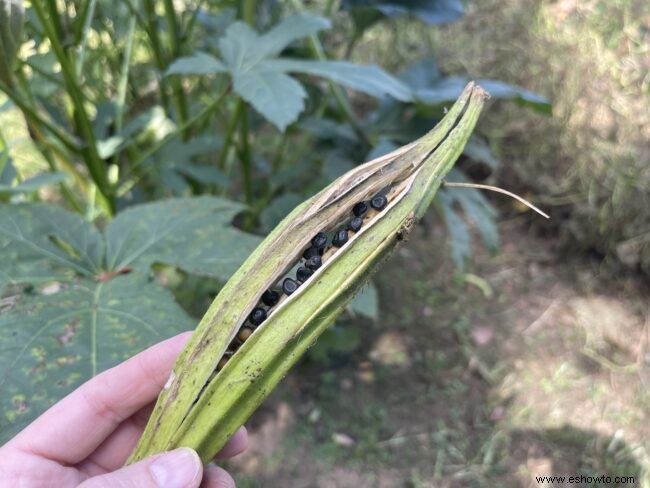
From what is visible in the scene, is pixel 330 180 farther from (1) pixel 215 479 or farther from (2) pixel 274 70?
(1) pixel 215 479

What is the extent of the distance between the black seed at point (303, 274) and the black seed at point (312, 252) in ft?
0.11

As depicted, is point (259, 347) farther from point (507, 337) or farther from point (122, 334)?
point (507, 337)

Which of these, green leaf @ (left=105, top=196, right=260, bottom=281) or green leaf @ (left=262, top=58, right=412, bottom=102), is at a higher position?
green leaf @ (left=262, top=58, right=412, bottom=102)

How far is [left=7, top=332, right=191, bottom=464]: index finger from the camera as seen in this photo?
2.92 feet

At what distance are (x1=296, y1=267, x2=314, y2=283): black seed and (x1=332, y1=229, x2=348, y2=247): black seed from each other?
2.3 inches

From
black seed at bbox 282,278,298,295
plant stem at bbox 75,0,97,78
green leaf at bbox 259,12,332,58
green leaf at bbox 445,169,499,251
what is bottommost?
green leaf at bbox 445,169,499,251

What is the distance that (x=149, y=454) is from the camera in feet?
2.80

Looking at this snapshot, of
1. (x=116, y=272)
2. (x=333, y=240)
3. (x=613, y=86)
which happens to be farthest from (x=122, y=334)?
(x=613, y=86)

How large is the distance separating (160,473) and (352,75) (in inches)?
38.9

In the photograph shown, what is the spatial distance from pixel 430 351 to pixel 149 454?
4.88 feet

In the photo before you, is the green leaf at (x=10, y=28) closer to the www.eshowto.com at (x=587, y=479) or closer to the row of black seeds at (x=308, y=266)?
the row of black seeds at (x=308, y=266)

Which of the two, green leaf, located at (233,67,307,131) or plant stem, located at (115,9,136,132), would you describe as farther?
plant stem, located at (115,9,136,132)

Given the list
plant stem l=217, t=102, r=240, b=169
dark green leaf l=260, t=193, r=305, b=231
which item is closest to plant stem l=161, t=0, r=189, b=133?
plant stem l=217, t=102, r=240, b=169

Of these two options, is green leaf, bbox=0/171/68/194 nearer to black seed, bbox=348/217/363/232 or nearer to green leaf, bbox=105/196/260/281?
green leaf, bbox=105/196/260/281
